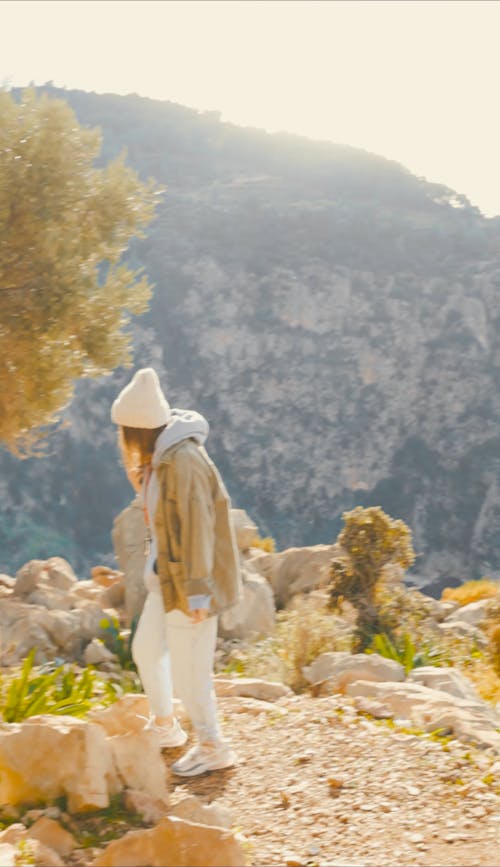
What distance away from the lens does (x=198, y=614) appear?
4.06 m

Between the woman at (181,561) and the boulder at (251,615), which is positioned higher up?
the woman at (181,561)

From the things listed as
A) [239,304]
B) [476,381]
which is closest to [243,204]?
[239,304]

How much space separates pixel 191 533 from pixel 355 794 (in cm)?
140

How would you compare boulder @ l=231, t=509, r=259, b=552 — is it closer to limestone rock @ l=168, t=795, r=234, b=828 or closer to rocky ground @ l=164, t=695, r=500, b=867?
rocky ground @ l=164, t=695, r=500, b=867

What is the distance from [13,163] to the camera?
790 centimetres

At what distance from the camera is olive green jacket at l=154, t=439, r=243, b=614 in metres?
4.07

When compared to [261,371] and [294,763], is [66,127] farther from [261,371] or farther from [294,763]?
[261,371]

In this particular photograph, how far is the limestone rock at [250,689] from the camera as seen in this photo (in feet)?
21.5

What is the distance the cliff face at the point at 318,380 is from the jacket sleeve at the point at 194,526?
154 ft

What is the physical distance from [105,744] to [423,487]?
2113 inches

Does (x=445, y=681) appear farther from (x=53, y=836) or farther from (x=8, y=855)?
(x=8, y=855)

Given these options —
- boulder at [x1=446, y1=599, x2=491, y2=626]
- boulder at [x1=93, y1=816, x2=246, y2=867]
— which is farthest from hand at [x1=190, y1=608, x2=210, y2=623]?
boulder at [x1=446, y1=599, x2=491, y2=626]

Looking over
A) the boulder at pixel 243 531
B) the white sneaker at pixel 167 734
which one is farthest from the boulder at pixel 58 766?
the boulder at pixel 243 531

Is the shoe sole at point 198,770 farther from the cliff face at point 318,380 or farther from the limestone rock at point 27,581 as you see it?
the cliff face at point 318,380
